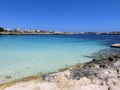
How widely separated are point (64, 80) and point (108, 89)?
191cm

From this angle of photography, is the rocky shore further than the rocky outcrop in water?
No

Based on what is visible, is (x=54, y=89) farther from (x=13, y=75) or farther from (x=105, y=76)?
(x=13, y=75)

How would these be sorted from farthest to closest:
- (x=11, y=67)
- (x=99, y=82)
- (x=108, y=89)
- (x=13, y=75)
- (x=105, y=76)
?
(x=11, y=67), (x=13, y=75), (x=105, y=76), (x=99, y=82), (x=108, y=89)

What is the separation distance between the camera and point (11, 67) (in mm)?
12469

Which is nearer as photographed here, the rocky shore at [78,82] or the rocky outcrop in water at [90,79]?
the rocky shore at [78,82]

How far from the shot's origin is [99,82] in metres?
7.59

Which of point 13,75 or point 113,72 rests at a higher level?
point 113,72

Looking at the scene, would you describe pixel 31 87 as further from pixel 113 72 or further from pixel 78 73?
pixel 113 72

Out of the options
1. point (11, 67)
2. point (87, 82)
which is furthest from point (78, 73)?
point (11, 67)

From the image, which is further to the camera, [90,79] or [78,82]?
[90,79]

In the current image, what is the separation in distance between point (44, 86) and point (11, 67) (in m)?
5.75

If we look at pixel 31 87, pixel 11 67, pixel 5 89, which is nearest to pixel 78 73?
pixel 31 87

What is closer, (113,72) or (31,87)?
(31,87)

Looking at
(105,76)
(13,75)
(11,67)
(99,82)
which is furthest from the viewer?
(11,67)
